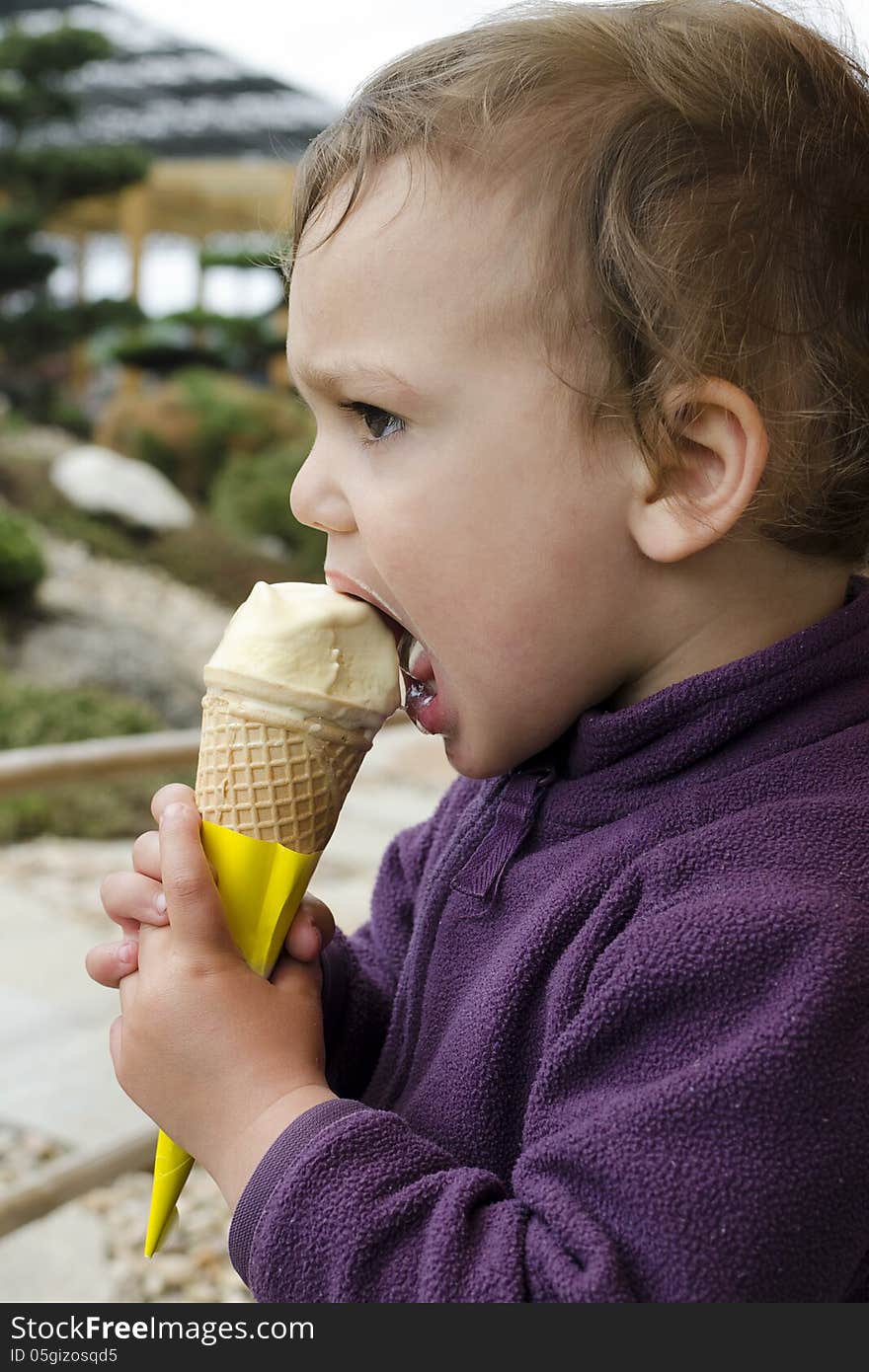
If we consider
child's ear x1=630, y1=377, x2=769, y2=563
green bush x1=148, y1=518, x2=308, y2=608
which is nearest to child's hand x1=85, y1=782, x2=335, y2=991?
child's ear x1=630, y1=377, x2=769, y2=563

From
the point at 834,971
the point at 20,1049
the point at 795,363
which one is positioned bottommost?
Answer: the point at 20,1049

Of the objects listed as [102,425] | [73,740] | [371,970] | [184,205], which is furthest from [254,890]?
[184,205]

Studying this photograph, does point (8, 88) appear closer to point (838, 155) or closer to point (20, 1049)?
point (20, 1049)

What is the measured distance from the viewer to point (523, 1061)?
3.36 feet

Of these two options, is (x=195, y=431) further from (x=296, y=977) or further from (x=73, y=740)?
(x=296, y=977)

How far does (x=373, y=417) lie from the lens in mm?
1039

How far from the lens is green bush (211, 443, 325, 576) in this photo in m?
10.6

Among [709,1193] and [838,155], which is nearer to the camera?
[709,1193]

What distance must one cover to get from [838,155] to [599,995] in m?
0.65

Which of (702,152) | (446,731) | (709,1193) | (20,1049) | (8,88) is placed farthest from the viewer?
(8,88)

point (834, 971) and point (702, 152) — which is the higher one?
point (702, 152)

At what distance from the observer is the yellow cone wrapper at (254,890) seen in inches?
43.0

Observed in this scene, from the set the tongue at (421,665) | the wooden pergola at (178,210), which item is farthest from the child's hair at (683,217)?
the wooden pergola at (178,210)

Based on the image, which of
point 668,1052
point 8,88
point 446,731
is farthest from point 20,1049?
point 8,88
